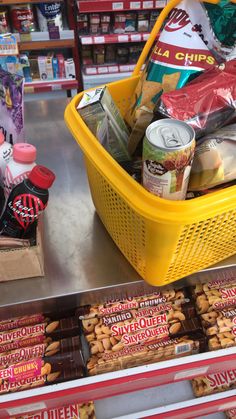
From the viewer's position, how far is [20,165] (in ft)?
2.45

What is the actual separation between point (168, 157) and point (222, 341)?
0.61 meters

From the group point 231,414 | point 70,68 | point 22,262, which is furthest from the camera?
point 70,68

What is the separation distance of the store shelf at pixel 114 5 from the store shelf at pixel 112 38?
8.6 inches

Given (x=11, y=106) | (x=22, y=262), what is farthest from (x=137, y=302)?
(x=11, y=106)

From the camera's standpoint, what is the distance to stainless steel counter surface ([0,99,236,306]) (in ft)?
2.83

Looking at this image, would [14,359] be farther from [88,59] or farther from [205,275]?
[88,59]

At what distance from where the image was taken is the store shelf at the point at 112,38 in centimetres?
309

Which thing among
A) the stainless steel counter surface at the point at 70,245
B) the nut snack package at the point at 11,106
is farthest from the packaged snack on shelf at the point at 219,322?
the nut snack package at the point at 11,106

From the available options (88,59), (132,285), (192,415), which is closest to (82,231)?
(132,285)

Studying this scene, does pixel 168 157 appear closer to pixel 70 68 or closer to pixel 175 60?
pixel 175 60

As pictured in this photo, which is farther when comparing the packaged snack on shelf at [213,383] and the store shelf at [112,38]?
the store shelf at [112,38]

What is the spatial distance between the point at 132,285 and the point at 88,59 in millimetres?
2982

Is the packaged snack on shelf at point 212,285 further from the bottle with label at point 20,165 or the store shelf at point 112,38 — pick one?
the store shelf at point 112,38

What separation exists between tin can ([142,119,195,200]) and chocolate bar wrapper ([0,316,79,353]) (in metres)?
0.52
